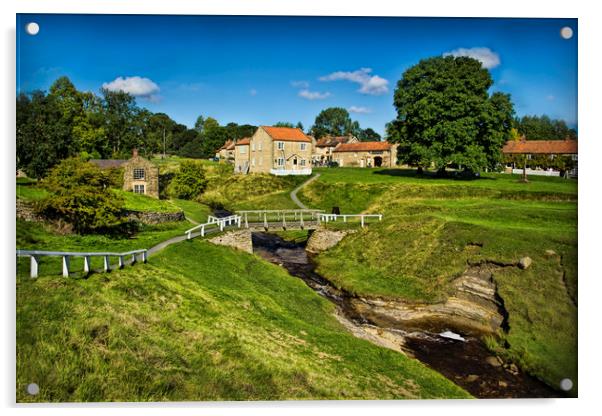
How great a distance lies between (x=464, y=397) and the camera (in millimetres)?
10320

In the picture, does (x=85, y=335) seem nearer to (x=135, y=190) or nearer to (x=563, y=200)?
(x=563, y=200)

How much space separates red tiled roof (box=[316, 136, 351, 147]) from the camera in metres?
74.0

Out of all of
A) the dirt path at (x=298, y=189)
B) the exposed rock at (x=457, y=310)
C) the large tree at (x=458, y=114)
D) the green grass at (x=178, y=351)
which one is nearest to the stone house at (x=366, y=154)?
the dirt path at (x=298, y=189)

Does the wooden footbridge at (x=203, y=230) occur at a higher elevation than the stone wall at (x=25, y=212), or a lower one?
lower

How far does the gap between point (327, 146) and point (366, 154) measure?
12.0 meters

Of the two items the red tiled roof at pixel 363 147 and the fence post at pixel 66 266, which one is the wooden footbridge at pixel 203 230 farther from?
the red tiled roof at pixel 363 147

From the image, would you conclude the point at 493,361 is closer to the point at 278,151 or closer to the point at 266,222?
the point at 266,222

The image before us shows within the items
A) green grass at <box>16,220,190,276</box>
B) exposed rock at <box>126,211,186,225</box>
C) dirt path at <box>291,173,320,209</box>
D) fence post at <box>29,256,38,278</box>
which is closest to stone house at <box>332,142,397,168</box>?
dirt path at <box>291,173,320,209</box>

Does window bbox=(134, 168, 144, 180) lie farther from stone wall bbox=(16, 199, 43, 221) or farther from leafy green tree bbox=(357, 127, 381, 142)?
leafy green tree bbox=(357, 127, 381, 142)

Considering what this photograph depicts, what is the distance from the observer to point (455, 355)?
13141mm

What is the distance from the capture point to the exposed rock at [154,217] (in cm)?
2214

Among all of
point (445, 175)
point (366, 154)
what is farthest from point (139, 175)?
point (366, 154)

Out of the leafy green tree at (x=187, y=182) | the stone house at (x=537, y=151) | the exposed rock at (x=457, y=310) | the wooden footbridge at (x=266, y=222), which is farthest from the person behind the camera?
the leafy green tree at (x=187, y=182)

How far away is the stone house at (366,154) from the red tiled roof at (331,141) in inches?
243
